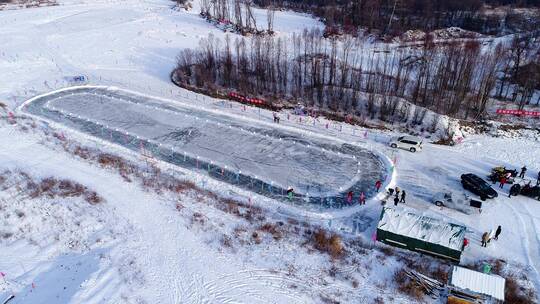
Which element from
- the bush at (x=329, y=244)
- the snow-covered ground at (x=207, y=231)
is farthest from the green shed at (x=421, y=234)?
the bush at (x=329, y=244)

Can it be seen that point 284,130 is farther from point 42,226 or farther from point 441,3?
point 441,3

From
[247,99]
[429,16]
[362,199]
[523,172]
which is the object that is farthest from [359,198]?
[429,16]

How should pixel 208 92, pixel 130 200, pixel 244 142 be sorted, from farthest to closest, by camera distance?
pixel 208 92 < pixel 244 142 < pixel 130 200

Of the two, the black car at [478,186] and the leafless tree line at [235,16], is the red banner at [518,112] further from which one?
the leafless tree line at [235,16]

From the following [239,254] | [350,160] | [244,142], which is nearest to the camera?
[239,254]

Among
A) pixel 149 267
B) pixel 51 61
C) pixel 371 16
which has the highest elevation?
pixel 371 16

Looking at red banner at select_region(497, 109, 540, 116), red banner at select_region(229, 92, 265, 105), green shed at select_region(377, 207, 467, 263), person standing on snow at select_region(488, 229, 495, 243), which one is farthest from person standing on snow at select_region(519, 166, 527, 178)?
red banner at select_region(229, 92, 265, 105)

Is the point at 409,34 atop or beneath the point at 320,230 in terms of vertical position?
atop

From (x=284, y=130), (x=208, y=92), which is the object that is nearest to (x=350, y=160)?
(x=284, y=130)

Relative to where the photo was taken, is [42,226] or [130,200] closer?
[42,226]
